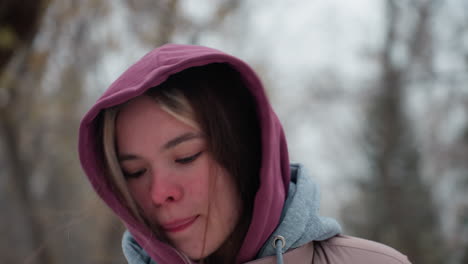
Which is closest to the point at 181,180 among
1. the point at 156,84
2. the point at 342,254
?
the point at 156,84

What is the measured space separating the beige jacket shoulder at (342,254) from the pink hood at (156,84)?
121 mm

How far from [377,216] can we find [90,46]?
6.77 m

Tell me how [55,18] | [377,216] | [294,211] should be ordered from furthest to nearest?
[377,216], [55,18], [294,211]

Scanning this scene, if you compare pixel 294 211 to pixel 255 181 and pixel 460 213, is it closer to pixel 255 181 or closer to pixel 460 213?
pixel 255 181

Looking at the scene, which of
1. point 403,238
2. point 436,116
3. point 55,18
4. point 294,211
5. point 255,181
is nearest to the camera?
point 294,211

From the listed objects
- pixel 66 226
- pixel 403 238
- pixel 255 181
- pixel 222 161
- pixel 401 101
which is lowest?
pixel 403 238

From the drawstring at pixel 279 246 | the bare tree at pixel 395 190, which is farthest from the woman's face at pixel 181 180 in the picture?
the bare tree at pixel 395 190

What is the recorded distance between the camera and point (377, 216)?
31.3 feet

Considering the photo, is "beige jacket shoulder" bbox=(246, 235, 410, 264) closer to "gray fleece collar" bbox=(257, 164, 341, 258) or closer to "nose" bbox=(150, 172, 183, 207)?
"gray fleece collar" bbox=(257, 164, 341, 258)

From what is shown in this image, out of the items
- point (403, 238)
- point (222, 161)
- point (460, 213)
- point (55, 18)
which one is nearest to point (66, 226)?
point (222, 161)

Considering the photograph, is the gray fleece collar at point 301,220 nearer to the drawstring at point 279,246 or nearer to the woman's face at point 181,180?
the drawstring at point 279,246

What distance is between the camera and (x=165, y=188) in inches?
60.2

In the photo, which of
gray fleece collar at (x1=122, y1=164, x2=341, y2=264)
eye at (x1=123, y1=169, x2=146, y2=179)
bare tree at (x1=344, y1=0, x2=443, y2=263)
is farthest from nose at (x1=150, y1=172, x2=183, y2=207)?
bare tree at (x1=344, y1=0, x2=443, y2=263)

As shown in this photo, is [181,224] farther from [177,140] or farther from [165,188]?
[177,140]
